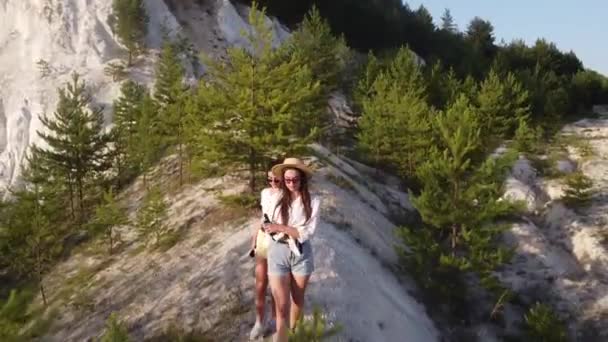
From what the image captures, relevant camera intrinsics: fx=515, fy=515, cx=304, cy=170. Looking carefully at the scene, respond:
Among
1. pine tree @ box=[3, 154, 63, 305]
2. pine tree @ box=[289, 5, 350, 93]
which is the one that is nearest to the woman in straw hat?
pine tree @ box=[3, 154, 63, 305]

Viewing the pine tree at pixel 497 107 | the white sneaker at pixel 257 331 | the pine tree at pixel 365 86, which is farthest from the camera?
the pine tree at pixel 497 107

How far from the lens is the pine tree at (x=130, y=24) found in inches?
1283

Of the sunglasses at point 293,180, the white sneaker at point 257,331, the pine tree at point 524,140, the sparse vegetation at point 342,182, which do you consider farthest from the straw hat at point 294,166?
the pine tree at point 524,140

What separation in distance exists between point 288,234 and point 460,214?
10.3 meters

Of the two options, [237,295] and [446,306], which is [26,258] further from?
[446,306]

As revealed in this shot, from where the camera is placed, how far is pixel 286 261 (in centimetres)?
823

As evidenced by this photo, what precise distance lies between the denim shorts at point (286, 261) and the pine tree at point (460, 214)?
922cm

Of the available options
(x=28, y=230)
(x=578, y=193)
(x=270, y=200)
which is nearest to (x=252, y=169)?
(x=28, y=230)

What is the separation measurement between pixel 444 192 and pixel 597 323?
7.23m

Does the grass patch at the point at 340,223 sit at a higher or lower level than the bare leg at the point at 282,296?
lower

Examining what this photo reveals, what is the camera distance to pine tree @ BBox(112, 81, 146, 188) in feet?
77.0

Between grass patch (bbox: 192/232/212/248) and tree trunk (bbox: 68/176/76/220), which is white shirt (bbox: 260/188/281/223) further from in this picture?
tree trunk (bbox: 68/176/76/220)

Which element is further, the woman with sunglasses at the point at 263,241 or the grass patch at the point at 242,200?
the grass patch at the point at 242,200

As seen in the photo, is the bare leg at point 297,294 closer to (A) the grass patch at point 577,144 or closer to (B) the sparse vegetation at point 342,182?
(B) the sparse vegetation at point 342,182
